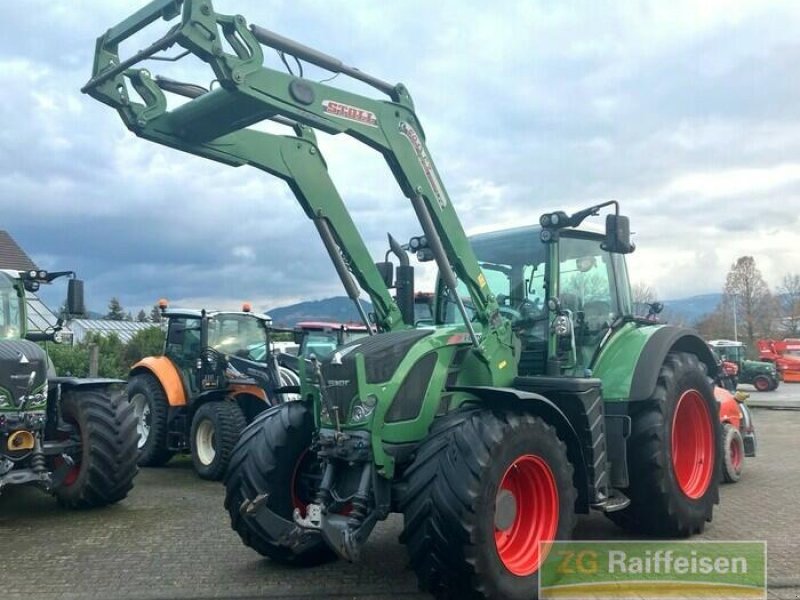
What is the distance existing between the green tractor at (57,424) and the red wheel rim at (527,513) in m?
4.58

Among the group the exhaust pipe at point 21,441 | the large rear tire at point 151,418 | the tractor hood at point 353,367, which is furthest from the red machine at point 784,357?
the tractor hood at point 353,367

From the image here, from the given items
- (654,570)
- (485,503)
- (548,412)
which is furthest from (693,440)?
(485,503)

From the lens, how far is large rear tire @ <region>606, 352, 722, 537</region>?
6.18 metres

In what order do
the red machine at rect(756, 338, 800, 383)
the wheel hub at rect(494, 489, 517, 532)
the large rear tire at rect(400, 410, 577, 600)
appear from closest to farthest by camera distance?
the large rear tire at rect(400, 410, 577, 600) < the wheel hub at rect(494, 489, 517, 532) < the red machine at rect(756, 338, 800, 383)

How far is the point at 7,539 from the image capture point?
6.79m

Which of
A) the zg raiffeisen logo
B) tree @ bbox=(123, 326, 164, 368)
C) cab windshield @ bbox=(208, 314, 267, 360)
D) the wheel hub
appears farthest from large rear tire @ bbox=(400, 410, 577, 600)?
tree @ bbox=(123, 326, 164, 368)

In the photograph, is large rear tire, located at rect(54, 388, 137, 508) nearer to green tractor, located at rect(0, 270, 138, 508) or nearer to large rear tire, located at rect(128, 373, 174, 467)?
green tractor, located at rect(0, 270, 138, 508)

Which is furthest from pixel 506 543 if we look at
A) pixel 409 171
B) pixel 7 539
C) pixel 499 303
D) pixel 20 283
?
pixel 20 283

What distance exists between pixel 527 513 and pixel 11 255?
28.6m

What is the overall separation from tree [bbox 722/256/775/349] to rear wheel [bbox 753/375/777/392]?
2805 centimetres

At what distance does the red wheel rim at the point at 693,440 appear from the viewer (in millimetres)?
6883

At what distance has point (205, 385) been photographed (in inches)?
436

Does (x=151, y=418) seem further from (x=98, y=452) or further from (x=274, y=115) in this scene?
(x=274, y=115)

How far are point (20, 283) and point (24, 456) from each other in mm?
2276
